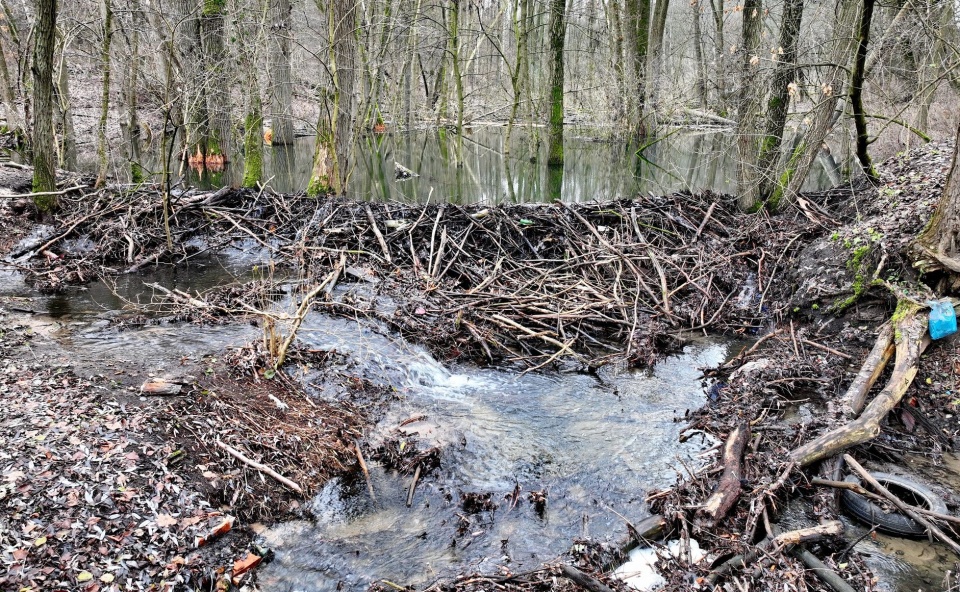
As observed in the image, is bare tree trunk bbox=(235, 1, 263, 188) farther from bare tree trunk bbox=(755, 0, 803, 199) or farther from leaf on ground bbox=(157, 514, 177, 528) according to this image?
bare tree trunk bbox=(755, 0, 803, 199)

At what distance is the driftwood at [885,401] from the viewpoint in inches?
198

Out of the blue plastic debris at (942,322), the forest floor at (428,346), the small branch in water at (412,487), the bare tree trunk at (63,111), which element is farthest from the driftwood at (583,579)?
the bare tree trunk at (63,111)

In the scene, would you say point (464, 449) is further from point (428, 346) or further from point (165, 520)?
point (165, 520)

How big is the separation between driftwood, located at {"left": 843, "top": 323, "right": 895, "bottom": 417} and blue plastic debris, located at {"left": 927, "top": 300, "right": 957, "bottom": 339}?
0.38 m

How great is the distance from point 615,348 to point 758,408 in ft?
7.03

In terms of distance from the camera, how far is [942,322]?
249 inches

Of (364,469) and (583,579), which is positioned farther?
(364,469)

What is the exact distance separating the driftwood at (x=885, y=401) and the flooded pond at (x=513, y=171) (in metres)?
6.89

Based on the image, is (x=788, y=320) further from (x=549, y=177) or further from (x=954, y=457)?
(x=549, y=177)

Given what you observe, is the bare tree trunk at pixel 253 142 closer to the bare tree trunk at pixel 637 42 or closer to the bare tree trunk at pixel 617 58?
the bare tree trunk at pixel 617 58

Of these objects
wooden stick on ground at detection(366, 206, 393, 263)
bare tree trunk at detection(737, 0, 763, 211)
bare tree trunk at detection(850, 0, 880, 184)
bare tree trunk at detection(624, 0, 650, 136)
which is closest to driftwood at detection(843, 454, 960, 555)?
bare tree trunk at detection(850, 0, 880, 184)

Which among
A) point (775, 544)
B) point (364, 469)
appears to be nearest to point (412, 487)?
point (364, 469)

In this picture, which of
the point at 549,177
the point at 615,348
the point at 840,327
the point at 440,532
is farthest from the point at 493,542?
the point at 549,177

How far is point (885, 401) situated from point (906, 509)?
4.71ft
